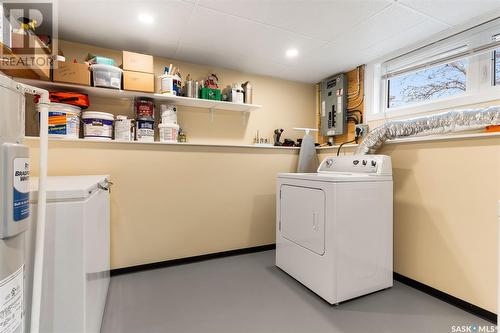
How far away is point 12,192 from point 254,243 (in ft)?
8.41

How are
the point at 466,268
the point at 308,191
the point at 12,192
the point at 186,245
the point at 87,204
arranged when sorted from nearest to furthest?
the point at 12,192
the point at 87,204
the point at 466,268
the point at 308,191
the point at 186,245

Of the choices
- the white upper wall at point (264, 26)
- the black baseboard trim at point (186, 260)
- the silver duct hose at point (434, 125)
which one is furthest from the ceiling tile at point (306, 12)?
the black baseboard trim at point (186, 260)

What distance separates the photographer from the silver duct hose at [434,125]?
1.69 meters

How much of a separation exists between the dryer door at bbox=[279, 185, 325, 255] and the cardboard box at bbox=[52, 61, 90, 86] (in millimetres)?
2079

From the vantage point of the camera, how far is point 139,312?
1.78m

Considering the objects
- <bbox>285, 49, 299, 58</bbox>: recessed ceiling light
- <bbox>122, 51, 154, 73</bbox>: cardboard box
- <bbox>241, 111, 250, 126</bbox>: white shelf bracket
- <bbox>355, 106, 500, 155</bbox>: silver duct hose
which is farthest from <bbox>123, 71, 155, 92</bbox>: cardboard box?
<bbox>355, 106, 500, 155</bbox>: silver duct hose

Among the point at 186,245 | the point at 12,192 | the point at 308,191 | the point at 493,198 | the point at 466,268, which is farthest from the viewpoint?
the point at 186,245

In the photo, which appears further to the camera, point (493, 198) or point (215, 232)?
point (215, 232)

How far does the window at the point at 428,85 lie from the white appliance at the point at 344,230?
3.07 ft

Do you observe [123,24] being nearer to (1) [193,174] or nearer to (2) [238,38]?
(2) [238,38]

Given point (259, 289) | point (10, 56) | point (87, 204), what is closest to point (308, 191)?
point (259, 289)

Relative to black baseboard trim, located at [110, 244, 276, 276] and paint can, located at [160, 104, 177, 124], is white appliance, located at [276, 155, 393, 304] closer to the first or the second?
black baseboard trim, located at [110, 244, 276, 276]

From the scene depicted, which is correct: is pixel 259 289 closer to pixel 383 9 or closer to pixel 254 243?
pixel 254 243

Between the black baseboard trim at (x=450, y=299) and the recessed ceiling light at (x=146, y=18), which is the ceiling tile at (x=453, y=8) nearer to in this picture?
the recessed ceiling light at (x=146, y=18)
